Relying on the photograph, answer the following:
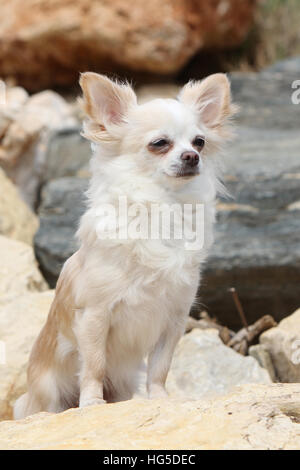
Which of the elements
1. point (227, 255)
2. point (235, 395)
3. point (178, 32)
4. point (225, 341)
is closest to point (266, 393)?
point (235, 395)

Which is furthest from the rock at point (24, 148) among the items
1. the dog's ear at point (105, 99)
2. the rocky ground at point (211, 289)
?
the dog's ear at point (105, 99)

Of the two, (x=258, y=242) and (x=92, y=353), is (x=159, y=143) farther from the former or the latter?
(x=258, y=242)

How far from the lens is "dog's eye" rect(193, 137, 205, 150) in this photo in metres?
3.27

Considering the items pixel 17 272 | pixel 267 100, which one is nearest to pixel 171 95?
pixel 267 100

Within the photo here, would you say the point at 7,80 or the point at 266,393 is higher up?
the point at 7,80

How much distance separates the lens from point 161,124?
10.5 ft

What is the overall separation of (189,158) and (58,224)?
277cm

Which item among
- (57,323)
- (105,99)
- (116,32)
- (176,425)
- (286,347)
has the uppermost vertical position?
(116,32)

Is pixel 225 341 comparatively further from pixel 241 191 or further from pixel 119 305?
pixel 119 305

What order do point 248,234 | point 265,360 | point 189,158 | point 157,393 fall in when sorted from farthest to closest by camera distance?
point 248,234 → point 265,360 → point 157,393 → point 189,158

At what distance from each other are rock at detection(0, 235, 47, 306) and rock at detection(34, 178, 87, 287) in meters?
0.23

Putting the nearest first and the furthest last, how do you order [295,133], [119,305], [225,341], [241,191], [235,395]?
[235,395]
[119,305]
[225,341]
[241,191]
[295,133]

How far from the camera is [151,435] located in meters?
2.38

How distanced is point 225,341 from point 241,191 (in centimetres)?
129
